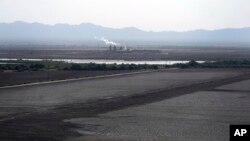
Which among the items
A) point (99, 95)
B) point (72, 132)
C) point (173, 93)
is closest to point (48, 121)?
point (72, 132)

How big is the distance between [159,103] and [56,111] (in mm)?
7720

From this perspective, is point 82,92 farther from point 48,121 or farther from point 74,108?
point 48,121

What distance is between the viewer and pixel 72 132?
24281 millimetres

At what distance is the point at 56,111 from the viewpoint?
1240 inches

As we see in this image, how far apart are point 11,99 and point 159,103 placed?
10.3 metres

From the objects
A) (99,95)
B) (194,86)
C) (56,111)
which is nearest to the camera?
(56,111)

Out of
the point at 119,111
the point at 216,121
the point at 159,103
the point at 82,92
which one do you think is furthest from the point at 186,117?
the point at 82,92

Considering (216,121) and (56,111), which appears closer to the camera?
(216,121)

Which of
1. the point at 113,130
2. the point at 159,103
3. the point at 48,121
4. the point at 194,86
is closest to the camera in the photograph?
the point at 113,130

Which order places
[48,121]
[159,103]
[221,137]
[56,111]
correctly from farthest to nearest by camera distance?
1. [159,103]
2. [56,111]
3. [48,121]
4. [221,137]

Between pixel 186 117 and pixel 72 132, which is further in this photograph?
pixel 186 117

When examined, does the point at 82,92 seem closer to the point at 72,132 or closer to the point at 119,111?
the point at 119,111

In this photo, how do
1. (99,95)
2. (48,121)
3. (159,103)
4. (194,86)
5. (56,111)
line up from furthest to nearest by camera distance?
1. (194,86)
2. (99,95)
3. (159,103)
4. (56,111)
5. (48,121)

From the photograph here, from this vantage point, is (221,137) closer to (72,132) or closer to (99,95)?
(72,132)
